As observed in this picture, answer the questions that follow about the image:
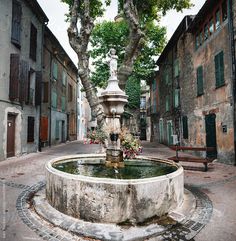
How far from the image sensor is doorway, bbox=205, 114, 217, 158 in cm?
1029

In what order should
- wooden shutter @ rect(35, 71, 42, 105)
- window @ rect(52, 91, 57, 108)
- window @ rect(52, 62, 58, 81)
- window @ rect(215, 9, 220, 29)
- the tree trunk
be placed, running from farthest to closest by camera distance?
window @ rect(52, 91, 57, 108)
window @ rect(52, 62, 58, 81)
wooden shutter @ rect(35, 71, 42, 105)
window @ rect(215, 9, 220, 29)
the tree trunk

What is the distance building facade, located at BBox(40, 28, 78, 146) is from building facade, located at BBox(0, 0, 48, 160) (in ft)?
6.67

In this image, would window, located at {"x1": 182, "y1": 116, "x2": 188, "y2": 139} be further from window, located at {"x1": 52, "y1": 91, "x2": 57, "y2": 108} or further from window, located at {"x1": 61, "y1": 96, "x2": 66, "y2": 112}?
window, located at {"x1": 61, "y1": 96, "x2": 66, "y2": 112}

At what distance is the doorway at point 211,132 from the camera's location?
10289mm

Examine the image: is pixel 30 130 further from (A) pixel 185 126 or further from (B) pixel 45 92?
(A) pixel 185 126

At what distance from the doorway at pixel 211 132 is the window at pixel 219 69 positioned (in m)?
1.66

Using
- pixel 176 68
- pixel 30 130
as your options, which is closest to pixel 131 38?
pixel 176 68

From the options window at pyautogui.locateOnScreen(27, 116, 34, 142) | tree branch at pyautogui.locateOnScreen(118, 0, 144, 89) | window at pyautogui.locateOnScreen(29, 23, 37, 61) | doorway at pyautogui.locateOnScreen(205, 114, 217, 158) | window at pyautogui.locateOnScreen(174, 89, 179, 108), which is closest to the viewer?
tree branch at pyautogui.locateOnScreen(118, 0, 144, 89)

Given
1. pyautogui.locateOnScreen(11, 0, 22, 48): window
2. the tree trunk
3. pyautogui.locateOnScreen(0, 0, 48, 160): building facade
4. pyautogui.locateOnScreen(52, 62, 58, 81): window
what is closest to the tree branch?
the tree trunk

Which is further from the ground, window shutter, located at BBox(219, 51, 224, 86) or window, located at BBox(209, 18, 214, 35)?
window, located at BBox(209, 18, 214, 35)

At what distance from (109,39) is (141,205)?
18.0 m

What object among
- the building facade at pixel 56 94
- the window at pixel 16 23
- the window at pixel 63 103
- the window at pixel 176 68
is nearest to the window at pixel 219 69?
the window at pixel 176 68

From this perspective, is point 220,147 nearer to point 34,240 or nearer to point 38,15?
point 34,240

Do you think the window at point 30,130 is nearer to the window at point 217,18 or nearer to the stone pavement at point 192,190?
the stone pavement at point 192,190
